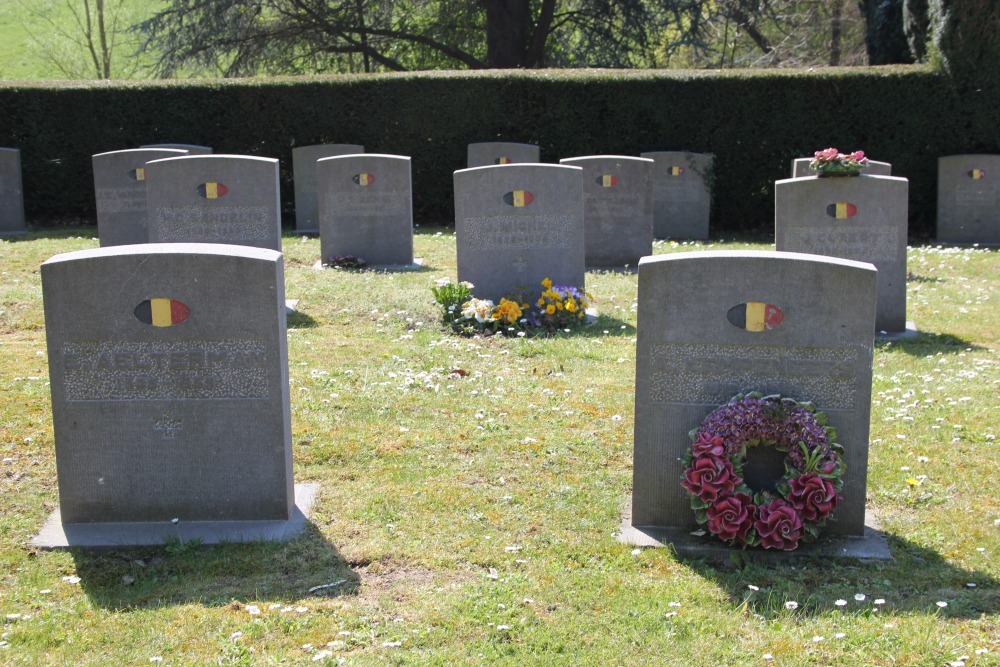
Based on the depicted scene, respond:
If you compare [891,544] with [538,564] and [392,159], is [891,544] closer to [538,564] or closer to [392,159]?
[538,564]

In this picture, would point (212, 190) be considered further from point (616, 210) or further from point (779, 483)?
point (779, 483)

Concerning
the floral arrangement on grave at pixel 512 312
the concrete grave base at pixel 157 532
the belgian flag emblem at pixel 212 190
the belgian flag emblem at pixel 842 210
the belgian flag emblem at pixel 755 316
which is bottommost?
the concrete grave base at pixel 157 532

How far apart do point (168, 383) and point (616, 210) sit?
8.26 m

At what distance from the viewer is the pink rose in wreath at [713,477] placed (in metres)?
4.41

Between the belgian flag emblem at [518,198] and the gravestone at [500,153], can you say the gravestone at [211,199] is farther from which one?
the gravestone at [500,153]

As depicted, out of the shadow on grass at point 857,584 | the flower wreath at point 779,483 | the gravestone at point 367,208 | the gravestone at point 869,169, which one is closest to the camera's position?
the shadow on grass at point 857,584

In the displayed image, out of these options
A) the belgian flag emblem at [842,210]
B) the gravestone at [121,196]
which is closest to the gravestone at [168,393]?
the belgian flag emblem at [842,210]

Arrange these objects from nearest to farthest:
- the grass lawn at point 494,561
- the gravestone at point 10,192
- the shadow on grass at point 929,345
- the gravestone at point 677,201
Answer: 1. the grass lawn at point 494,561
2. the shadow on grass at point 929,345
3. the gravestone at point 677,201
4. the gravestone at point 10,192

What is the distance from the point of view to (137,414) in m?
4.66

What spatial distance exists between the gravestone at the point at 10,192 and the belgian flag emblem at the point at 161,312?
40.6 ft

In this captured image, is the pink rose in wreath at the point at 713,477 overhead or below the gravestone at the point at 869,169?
below

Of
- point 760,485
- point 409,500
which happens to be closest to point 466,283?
point 409,500

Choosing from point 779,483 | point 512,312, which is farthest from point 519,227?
point 779,483

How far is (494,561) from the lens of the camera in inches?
175
